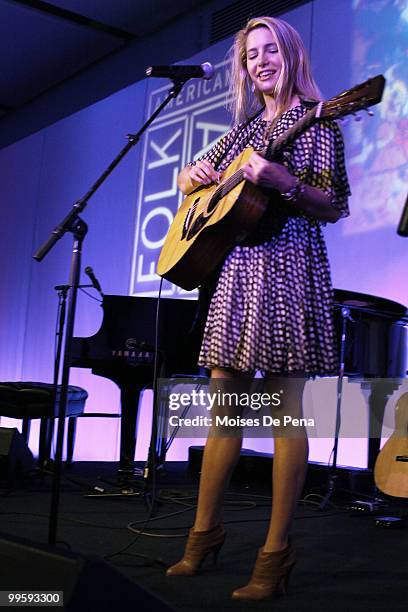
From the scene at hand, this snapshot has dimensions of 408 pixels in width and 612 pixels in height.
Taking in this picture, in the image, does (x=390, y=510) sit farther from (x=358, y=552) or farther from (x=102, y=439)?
(x=102, y=439)

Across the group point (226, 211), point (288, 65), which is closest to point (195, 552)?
point (226, 211)

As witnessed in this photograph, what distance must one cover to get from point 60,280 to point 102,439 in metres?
1.66

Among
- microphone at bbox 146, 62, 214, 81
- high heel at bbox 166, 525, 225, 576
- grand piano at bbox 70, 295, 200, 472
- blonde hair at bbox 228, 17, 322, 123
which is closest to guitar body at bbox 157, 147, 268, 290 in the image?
blonde hair at bbox 228, 17, 322, 123

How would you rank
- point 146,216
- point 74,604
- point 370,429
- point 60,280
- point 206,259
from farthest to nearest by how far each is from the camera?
1. point 60,280
2. point 146,216
3. point 370,429
4. point 206,259
5. point 74,604

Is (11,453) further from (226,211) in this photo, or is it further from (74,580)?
(74,580)

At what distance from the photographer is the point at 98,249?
6.87 m

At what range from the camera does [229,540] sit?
2.50m

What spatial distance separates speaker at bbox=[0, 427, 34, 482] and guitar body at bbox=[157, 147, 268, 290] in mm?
1863

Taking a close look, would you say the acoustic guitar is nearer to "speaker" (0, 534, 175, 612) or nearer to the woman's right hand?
the woman's right hand

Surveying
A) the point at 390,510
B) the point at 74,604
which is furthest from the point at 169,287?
the point at 74,604

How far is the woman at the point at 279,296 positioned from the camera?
181cm

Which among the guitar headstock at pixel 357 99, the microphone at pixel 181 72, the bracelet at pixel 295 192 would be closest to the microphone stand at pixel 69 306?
the microphone at pixel 181 72

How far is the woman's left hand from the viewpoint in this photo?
1765 mm

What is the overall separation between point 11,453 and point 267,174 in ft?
8.23
